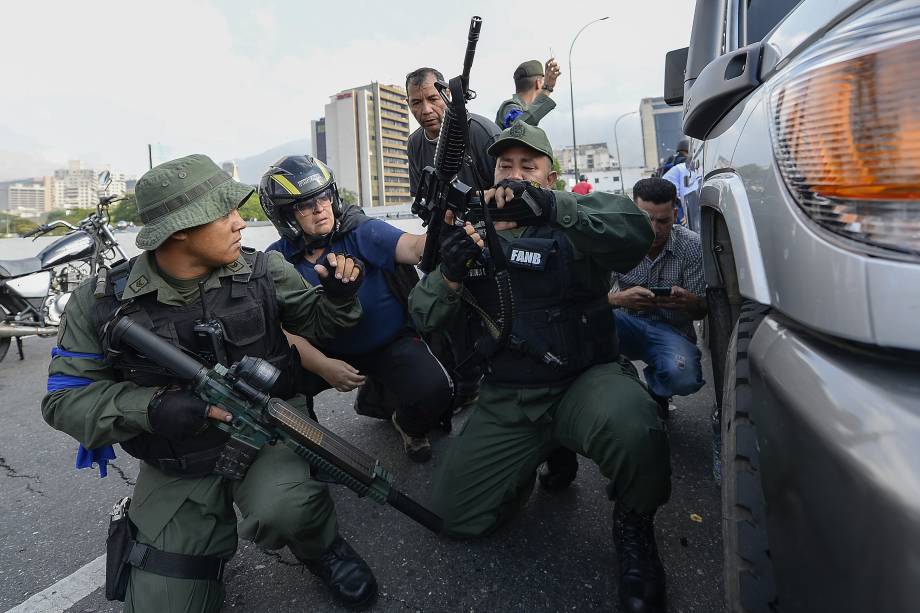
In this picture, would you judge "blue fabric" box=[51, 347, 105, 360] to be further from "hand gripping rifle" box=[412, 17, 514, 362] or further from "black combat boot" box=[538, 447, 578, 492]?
"black combat boot" box=[538, 447, 578, 492]

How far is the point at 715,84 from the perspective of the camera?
121 cm

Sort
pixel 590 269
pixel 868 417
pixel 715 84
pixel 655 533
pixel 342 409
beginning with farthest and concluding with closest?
pixel 342 409, pixel 590 269, pixel 655 533, pixel 715 84, pixel 868 417

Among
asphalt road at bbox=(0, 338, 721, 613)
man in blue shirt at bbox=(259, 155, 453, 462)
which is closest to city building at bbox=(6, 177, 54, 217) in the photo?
asphalt road at bbox=(0, 338, 721, 613)

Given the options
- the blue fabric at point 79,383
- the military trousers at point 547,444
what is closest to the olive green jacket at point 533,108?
the military trousers at point 547,444

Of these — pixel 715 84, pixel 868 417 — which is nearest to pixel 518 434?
pixel 715 84

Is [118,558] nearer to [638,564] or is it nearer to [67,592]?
[67,592]

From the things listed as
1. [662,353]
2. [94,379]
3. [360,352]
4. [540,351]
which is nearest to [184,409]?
[94,379]

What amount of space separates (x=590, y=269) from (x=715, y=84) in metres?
0.95

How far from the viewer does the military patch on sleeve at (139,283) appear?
173 centimetres

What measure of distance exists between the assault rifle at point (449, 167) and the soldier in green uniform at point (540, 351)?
0.32 ft

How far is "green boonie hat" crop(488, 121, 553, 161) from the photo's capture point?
7.18 ft

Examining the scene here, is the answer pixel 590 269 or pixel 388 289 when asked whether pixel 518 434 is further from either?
pixel 388 289

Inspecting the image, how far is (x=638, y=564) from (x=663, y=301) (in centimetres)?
135

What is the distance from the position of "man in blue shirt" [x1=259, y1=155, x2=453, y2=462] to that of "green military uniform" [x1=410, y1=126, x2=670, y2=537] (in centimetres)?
44
